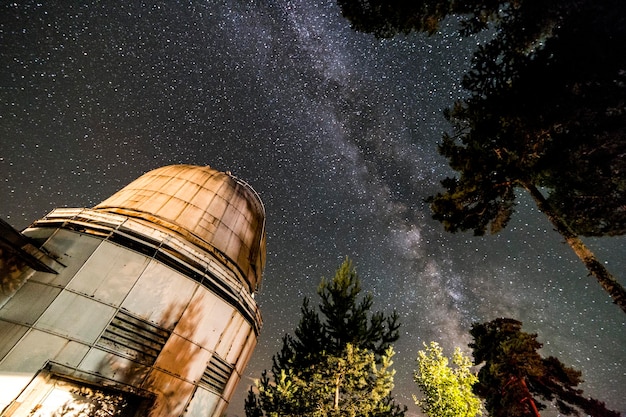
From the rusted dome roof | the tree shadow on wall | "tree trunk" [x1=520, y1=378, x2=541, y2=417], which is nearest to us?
the tree shadow on wall

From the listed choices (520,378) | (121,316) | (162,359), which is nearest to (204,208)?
(121,316)

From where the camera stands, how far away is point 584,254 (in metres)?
7.43

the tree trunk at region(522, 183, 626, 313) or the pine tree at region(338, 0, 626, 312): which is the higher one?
the pine tree at region(338, 0, 626, 312)

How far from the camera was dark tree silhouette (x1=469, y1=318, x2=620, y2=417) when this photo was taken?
1348 centimetres

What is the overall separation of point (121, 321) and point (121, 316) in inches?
4.8

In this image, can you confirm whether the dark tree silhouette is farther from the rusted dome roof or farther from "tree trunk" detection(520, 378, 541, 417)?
the rusted dome roof

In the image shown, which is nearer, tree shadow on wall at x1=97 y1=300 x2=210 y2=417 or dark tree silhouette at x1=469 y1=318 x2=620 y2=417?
tree shadow on wall at x1=97 y1=300 x2=210 y2=417

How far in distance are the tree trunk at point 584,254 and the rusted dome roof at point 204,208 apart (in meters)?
10.7

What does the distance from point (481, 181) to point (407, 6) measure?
6059 mm

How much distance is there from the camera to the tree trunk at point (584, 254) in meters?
6.62

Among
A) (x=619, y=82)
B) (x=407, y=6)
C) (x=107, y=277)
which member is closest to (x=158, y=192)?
(x=107, y=277)

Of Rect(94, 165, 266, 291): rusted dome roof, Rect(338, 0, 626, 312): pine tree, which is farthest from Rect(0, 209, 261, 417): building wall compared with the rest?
Rect(338, 0, 626, 312): pine tree

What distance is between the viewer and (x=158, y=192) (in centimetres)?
1128

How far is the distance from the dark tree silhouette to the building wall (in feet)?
45.1
